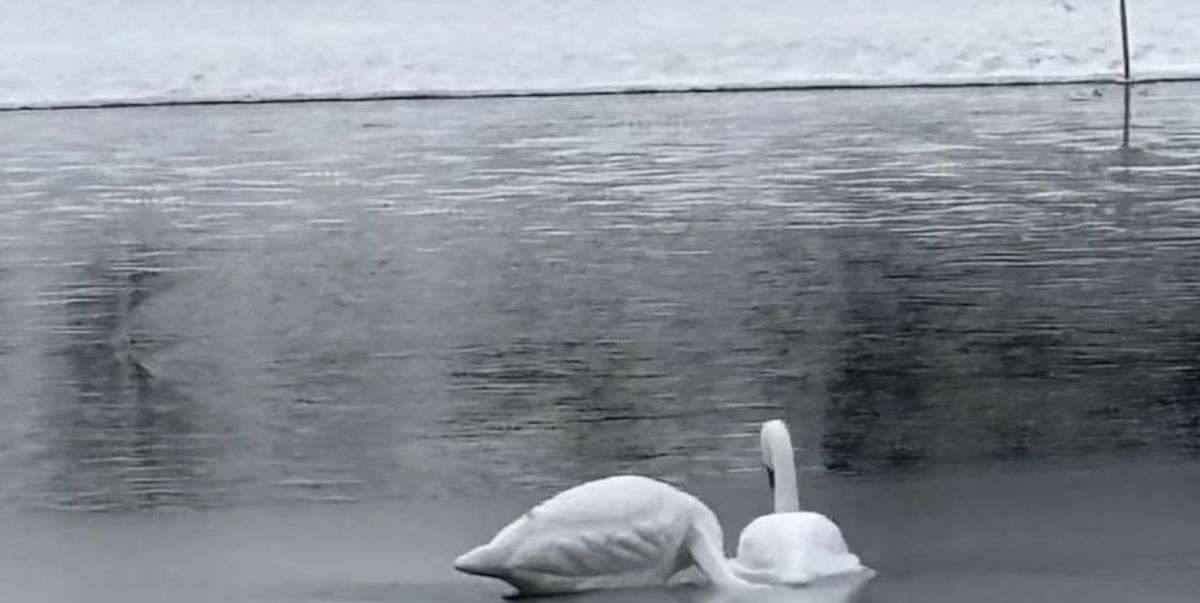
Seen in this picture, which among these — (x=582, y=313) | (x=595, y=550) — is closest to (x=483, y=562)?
(x=595, y=550)

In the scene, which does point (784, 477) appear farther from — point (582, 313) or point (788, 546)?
point (582, 313)

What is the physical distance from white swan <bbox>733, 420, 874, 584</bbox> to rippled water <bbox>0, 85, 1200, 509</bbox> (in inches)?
60.4

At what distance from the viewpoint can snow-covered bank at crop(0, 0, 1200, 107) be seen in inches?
1261

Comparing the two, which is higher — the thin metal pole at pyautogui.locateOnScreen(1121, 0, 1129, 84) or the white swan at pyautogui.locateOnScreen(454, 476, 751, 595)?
the thin metal pole at pyautogui.locateOnScreen(1121, 0, 1129, 84)

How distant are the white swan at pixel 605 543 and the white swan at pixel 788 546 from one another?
0.08 meters

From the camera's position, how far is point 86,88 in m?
32.5

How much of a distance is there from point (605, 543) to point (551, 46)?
27.5 m

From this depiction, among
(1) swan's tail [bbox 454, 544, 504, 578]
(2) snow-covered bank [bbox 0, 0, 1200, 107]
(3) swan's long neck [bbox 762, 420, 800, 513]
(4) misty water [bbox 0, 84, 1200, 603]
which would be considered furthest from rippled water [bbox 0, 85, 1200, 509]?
(2) snow-covered bank [bbox 0, 0, 1200, 107]

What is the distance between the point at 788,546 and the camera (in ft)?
20.7

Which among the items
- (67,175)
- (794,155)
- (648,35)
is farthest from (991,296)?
(648,35)

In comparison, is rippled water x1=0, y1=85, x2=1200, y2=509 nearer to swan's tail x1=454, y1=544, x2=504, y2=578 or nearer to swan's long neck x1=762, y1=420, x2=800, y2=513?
swan's long neck x1=762, y1=420, x2=800, y2=513

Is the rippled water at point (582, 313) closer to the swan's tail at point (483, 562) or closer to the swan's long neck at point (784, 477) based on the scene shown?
the swan's long neck at point (784, 477)

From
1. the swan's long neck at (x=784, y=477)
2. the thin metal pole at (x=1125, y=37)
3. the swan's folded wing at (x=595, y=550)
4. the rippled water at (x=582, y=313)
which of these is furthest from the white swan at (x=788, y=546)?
the thin metal pole at (x=1125, y=37)

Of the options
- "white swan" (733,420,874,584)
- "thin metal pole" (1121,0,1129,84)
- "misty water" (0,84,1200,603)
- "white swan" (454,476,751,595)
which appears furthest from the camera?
"thin metal pole" (1121,0,1129,84)
